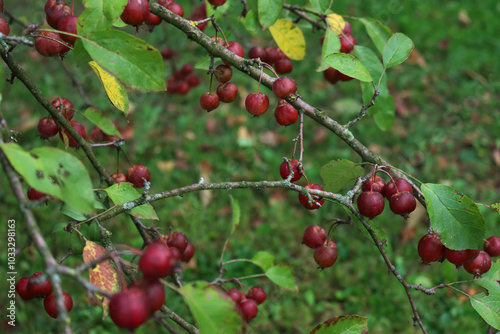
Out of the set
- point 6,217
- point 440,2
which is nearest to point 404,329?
point 6,217

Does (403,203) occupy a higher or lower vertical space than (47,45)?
lower

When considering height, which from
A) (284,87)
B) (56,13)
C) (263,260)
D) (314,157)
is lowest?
(314,157)

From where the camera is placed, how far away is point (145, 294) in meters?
0.75

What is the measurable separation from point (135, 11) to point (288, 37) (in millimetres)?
574

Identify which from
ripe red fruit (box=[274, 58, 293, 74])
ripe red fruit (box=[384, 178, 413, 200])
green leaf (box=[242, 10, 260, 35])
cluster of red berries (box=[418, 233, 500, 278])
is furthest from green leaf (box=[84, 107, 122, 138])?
cluster of red berries (box=[418, 233, 500, 278])

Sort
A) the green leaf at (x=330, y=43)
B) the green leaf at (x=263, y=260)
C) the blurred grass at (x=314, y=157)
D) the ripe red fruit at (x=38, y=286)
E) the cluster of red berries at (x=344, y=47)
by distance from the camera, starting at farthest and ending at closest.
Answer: the blurred grass at (x=314, y=157), the green leaf at (x=263, y=260), the cluster of red berries at (x=344, y=47), the green leaf at (x=330, y=43), the ripe red fruit at (x=38, y=286)

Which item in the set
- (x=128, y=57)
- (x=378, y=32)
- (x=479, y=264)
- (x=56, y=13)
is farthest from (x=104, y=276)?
(x=378, y=32)

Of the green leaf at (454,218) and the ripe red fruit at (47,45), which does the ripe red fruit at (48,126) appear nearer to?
the ripe red fruit at (47,45)

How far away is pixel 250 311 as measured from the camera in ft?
4.90

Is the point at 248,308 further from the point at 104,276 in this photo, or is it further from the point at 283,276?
the point at 104,276

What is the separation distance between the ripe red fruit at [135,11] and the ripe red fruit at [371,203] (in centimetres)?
74

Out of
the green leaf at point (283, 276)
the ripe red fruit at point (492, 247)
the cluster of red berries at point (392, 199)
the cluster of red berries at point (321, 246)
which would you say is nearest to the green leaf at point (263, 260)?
the green leaf at point (283, 276)

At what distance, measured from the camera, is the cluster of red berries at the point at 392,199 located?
1.13 meters

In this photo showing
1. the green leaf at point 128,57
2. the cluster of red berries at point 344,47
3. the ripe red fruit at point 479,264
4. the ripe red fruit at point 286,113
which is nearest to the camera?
the green leaf at point 128,57
